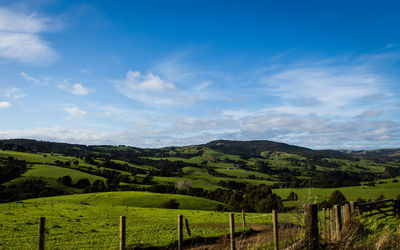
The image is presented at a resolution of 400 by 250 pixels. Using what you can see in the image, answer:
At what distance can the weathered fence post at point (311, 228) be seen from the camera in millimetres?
7133

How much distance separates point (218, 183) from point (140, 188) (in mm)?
50336

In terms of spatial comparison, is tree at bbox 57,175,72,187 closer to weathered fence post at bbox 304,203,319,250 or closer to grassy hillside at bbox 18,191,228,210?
grassy hillside at bbox 18,191,228,210

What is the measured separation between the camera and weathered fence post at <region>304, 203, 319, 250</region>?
7.13 m

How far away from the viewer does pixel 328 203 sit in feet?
250

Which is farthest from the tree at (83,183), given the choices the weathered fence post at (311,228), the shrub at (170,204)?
the weathered fence post at (311,228)

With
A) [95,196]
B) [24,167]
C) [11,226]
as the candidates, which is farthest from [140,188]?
[11,226]

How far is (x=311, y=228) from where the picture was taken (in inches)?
283

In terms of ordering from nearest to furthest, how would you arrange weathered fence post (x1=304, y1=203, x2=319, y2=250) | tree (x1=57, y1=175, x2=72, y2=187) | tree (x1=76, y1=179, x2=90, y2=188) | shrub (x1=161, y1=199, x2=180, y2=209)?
weathered fence post (x1=304, y1=203, x2=319, y2=250)
shrub (x1=161, y1=199, x2=180, y2=209)
tree (x1=57, y1=175, x2=72, y2=187)
tree (x1=76, y1=179, x2=90, y2=188)


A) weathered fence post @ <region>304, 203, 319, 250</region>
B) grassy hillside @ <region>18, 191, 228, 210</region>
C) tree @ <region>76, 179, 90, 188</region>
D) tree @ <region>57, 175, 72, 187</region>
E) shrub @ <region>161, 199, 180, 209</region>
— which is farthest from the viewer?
tree @ <region>76, 179, 90, 188</region>

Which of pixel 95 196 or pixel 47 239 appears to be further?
pixel 95 196

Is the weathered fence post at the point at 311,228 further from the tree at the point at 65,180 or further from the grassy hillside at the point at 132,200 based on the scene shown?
the tree at the point at 65,180

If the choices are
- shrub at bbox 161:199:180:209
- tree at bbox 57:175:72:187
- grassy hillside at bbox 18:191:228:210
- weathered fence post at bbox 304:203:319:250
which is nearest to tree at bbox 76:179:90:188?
tree at bbox 57:175:72:187

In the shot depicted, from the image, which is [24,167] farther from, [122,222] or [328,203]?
[122,222]

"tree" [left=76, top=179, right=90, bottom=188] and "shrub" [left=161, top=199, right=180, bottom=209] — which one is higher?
"tree" [left=76, top=179, right=90, bottom=188]
